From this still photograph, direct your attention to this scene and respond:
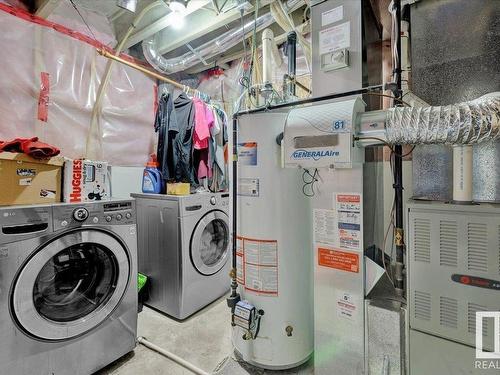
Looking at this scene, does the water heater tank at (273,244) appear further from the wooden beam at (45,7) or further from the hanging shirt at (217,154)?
the wooden beam at (45,7)

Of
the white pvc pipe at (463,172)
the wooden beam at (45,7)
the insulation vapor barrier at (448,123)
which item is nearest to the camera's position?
the insulation vapor barrier at (448,123)

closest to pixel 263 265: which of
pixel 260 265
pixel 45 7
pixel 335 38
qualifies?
pixel 260 265

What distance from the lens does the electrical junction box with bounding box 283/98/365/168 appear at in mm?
1196

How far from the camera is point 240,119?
65.1 inches

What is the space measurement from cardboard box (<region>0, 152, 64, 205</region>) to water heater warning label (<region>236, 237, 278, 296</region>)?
123cm

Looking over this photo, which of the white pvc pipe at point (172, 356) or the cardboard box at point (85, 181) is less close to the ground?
the cardboard box at point (85, 181)

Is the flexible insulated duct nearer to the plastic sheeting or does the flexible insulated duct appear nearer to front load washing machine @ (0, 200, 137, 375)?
the plastic sheeting

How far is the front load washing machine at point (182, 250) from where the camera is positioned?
7.28 feet

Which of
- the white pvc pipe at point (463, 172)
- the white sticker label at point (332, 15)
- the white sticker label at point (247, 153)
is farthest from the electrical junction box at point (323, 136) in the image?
the white sticker label at point (332, 15)

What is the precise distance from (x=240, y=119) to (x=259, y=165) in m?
0.33

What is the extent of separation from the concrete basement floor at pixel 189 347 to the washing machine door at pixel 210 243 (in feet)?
1.37

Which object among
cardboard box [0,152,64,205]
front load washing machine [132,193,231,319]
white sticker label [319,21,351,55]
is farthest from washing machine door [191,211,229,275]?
white sticker label [319,21,351,55]

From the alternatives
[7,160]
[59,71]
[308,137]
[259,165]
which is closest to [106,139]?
[59,71]

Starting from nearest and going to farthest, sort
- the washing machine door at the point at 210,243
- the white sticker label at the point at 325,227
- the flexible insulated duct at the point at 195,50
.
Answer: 1. the white sticker label at the point at 325,227
2. the washing machine door at the point at 210,243
3. the flexible insulated duct at the point at 195,50
